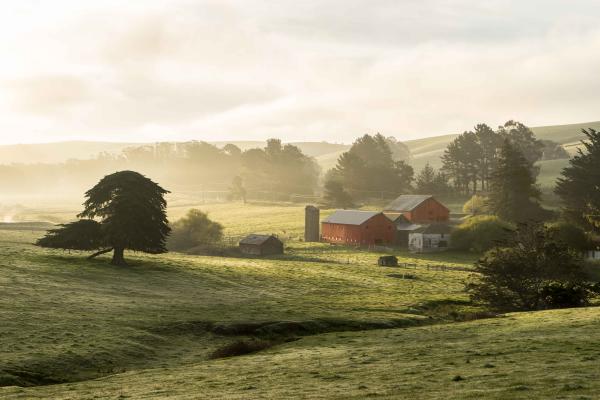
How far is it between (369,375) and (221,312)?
938 inches

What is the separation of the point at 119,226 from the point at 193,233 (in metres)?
38.3

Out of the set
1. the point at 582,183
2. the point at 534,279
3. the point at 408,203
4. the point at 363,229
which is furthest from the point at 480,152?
the point at 534,279

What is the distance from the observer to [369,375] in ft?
82.0

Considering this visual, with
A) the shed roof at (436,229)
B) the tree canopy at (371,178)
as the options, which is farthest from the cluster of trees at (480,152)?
the shed roof at (436,229)

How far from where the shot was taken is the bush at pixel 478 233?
9519cm

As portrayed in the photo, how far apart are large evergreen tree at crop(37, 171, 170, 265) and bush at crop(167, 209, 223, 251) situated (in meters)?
35.2

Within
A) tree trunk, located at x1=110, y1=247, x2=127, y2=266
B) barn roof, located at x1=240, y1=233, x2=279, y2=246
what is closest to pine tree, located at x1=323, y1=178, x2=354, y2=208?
barn roof, located at x1=240, y1=233, x2=279, y2=246

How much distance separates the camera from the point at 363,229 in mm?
107812

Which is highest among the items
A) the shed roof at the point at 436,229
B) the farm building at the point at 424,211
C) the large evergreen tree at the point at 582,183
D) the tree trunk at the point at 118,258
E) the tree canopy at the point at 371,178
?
the tree canopy at the point at 371,178

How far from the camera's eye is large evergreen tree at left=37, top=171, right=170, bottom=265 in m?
66.4

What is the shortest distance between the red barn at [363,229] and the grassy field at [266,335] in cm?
3297

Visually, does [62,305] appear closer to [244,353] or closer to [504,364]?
[244,353]

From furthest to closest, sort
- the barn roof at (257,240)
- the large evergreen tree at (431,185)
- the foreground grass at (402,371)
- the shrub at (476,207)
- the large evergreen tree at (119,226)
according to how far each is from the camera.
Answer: the large evergreen tree at (431,185), the shrub at (476,207), the barn roof at (257,240), the large evergreen tree at (119,226), the foreground grass at (402,371)

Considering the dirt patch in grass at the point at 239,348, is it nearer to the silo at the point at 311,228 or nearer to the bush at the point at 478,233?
the bush at the point at 478,233
